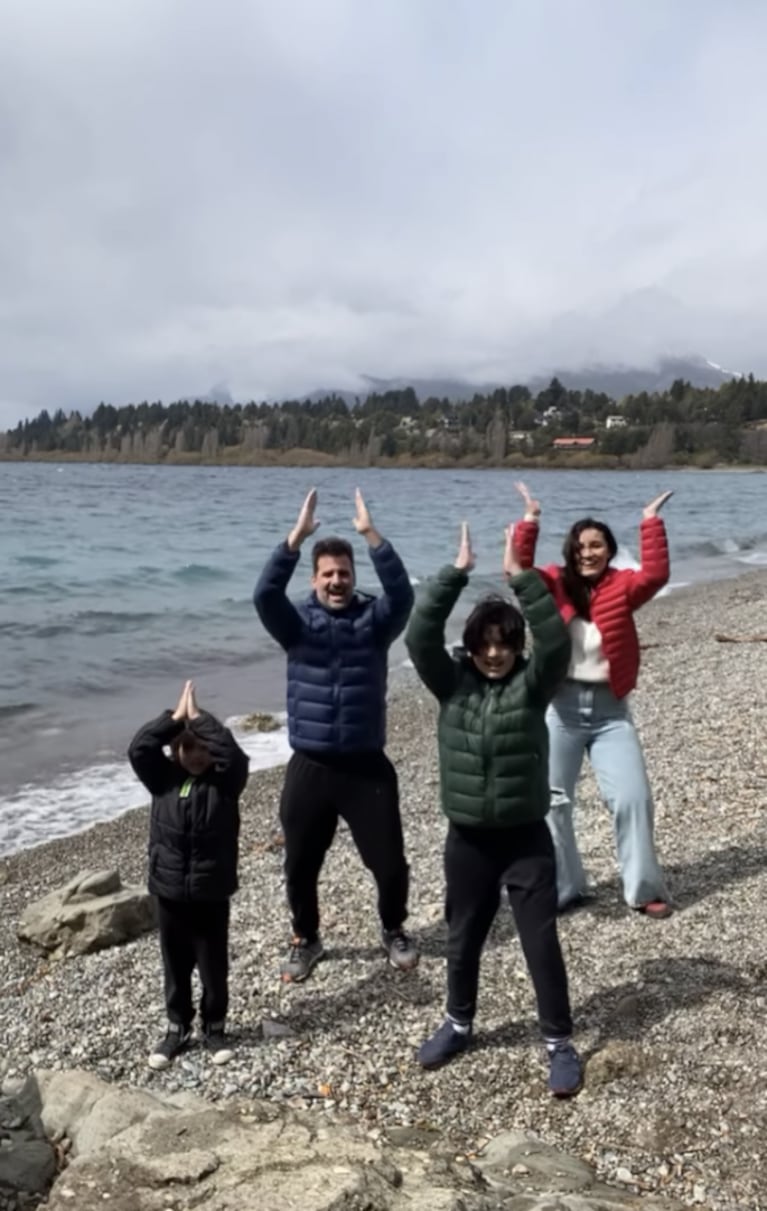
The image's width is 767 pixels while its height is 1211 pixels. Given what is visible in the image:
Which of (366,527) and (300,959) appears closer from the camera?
(366,527)

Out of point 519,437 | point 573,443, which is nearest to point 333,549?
point 573,443

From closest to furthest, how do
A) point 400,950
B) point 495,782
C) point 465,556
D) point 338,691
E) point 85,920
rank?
point 495,782 < point 465,556 < point 338,691 < point 400,950 < point 85,920

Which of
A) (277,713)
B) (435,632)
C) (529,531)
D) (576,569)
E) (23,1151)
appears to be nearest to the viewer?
(23,1151)

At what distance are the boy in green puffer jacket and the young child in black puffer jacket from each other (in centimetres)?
104

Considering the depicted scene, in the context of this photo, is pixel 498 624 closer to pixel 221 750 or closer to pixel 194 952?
pixel 221 750

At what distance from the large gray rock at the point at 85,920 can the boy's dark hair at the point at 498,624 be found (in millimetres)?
3115

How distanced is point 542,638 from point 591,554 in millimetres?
1608

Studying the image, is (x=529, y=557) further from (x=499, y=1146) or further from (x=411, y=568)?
(x=411, y=568)

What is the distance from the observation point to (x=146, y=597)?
92.7 feet

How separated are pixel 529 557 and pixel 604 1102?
2.62 meters

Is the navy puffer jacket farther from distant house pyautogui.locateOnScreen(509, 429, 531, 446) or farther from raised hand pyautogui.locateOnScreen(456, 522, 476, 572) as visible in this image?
distant house pyautogui.locateOnScreen(509, 429, 531, 446)

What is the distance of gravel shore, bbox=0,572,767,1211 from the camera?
4.22m

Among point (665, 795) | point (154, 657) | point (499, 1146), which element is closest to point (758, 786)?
point (665, 795)

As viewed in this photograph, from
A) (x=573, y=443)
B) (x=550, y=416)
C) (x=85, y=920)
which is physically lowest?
(x=85, y=920)
